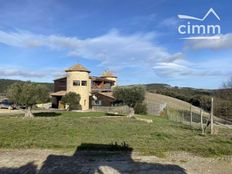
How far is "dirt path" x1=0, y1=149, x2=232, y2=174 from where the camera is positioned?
29.9 ft

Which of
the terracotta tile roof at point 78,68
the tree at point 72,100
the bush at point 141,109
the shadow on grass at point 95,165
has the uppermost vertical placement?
the terracotta tile roof at point 78,68

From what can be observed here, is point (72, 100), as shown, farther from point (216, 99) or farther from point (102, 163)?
point (102, 163)

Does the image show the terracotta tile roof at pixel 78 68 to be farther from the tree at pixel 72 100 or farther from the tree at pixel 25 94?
the tree at pixel 25 94

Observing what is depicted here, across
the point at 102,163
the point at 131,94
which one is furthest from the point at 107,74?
the point at 102,163

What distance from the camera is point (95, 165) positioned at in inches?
382

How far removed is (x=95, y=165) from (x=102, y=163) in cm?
34

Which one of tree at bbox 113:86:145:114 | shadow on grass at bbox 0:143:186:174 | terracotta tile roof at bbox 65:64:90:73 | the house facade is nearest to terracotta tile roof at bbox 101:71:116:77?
the house facade

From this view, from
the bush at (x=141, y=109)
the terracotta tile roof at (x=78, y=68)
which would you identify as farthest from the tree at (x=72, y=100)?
the bush at (x=141, y=109)

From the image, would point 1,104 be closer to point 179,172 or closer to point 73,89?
point 73,89

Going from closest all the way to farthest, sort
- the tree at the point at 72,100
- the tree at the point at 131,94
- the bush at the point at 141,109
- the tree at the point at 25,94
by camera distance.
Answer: the tree at the point at 25,94 → the tree at the point at 131,94 → the bush at the point at 141,109 → the tree at the point at 72,100

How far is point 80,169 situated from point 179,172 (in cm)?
281

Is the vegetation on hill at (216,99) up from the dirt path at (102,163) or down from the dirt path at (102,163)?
up

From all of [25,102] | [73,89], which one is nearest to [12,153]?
[25,102]

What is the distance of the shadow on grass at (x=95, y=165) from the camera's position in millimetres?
8992
